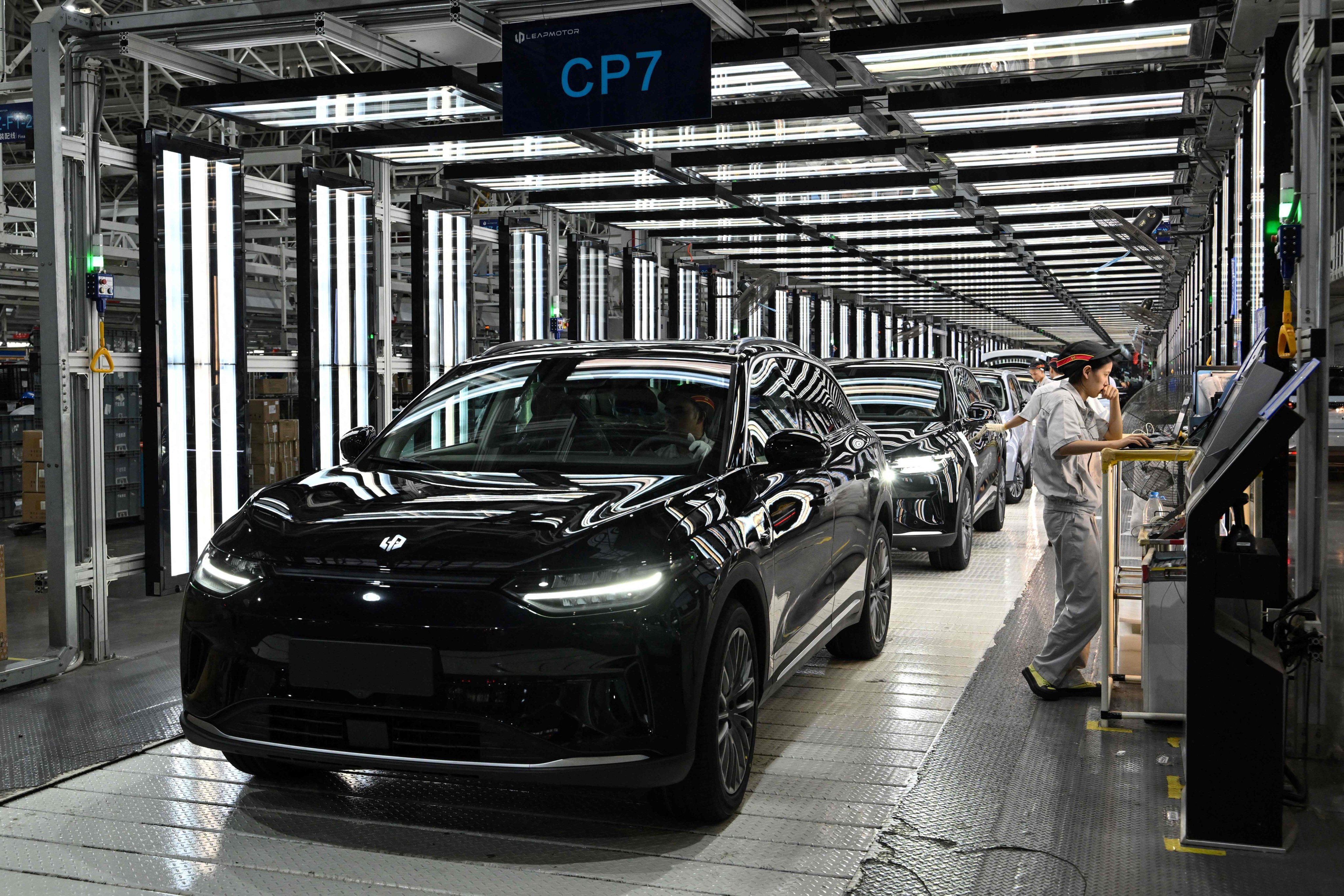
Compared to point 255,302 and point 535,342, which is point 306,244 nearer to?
point 535,342

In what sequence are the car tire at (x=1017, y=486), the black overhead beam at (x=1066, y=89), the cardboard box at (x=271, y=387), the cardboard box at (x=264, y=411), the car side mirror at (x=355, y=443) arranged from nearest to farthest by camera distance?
the car side mirror at (x=355, y=443) → the black overhead beam at (x=1066, y=89) → the cardboard box at (x=264, y=411) → the car tire at (x=1017, y=486) → the cardboard box at (x=271, y=387)

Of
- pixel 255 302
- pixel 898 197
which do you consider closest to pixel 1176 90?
pixel 898 197

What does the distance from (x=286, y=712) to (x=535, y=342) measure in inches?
90.9

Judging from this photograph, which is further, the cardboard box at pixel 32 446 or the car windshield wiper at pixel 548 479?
the cardboard box at pixel 32 446

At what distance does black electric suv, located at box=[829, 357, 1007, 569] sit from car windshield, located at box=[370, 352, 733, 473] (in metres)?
3.67

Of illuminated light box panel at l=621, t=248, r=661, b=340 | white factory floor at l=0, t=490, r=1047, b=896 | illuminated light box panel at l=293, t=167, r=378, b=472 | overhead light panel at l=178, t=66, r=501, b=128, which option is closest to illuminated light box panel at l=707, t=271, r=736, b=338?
illuminated light box panel at l=621, t=248, r=661, b=340

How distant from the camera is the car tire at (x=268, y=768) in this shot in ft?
14.2

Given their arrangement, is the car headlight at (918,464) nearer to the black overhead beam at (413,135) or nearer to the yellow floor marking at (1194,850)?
the black overhead beam at (413,135)

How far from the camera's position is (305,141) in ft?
67.4

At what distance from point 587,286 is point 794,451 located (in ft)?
30.7

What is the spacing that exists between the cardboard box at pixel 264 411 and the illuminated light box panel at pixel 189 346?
660 cm

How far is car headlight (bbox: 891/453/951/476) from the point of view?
918cm

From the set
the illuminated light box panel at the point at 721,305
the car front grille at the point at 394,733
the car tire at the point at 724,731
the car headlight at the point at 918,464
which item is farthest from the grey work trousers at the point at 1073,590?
the illuminated light box panel at the point at 721,305

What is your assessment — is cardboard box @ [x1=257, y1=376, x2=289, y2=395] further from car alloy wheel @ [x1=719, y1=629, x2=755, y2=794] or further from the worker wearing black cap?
car alloy wheel @ [x1=719, y1=629, x2=755, y2=794]
